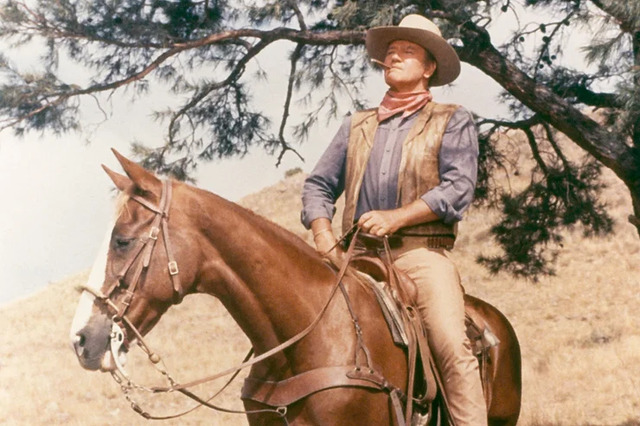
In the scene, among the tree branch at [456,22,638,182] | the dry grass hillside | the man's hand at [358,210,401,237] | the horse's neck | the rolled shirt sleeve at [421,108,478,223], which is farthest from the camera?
the dry grass hillside

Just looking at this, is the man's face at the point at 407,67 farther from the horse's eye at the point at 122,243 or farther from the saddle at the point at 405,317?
the horse's eye at the point at 122,243

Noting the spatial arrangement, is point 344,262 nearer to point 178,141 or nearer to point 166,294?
point 166,294

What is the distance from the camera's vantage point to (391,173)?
12.6ft

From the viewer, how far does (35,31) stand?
6664 millimetres

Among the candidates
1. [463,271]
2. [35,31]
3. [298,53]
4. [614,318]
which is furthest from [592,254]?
[35,31]

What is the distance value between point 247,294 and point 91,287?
645 mm

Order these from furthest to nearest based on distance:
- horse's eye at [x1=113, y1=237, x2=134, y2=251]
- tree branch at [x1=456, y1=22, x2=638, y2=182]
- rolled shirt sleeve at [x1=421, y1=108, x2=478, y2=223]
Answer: tree branch at [x1=456, y1=22, x2=638, y2=182] → rolled shirt sleeve at [x1=421, y1=108, x2=478, y2=223] → horse's eye at [x1=113, y1=237, x2=134, y2=251]

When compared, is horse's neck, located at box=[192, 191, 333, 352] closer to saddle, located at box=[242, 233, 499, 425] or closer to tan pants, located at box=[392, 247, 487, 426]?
saddle, located at box=[242, 233, 499, 425]

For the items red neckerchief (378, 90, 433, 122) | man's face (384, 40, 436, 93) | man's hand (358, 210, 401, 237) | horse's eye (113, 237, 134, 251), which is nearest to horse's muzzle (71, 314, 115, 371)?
horse's eye (113, 237, 134, 251)

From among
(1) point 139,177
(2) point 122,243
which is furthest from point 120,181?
(2) point 122,243

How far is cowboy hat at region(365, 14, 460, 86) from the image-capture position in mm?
3998

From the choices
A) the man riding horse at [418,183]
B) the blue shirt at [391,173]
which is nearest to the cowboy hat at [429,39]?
the man riding horse at [418,183]

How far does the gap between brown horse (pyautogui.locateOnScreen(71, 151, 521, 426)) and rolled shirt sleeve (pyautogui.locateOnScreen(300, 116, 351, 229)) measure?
61cm

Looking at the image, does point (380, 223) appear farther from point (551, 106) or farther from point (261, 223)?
point (551, 106)
